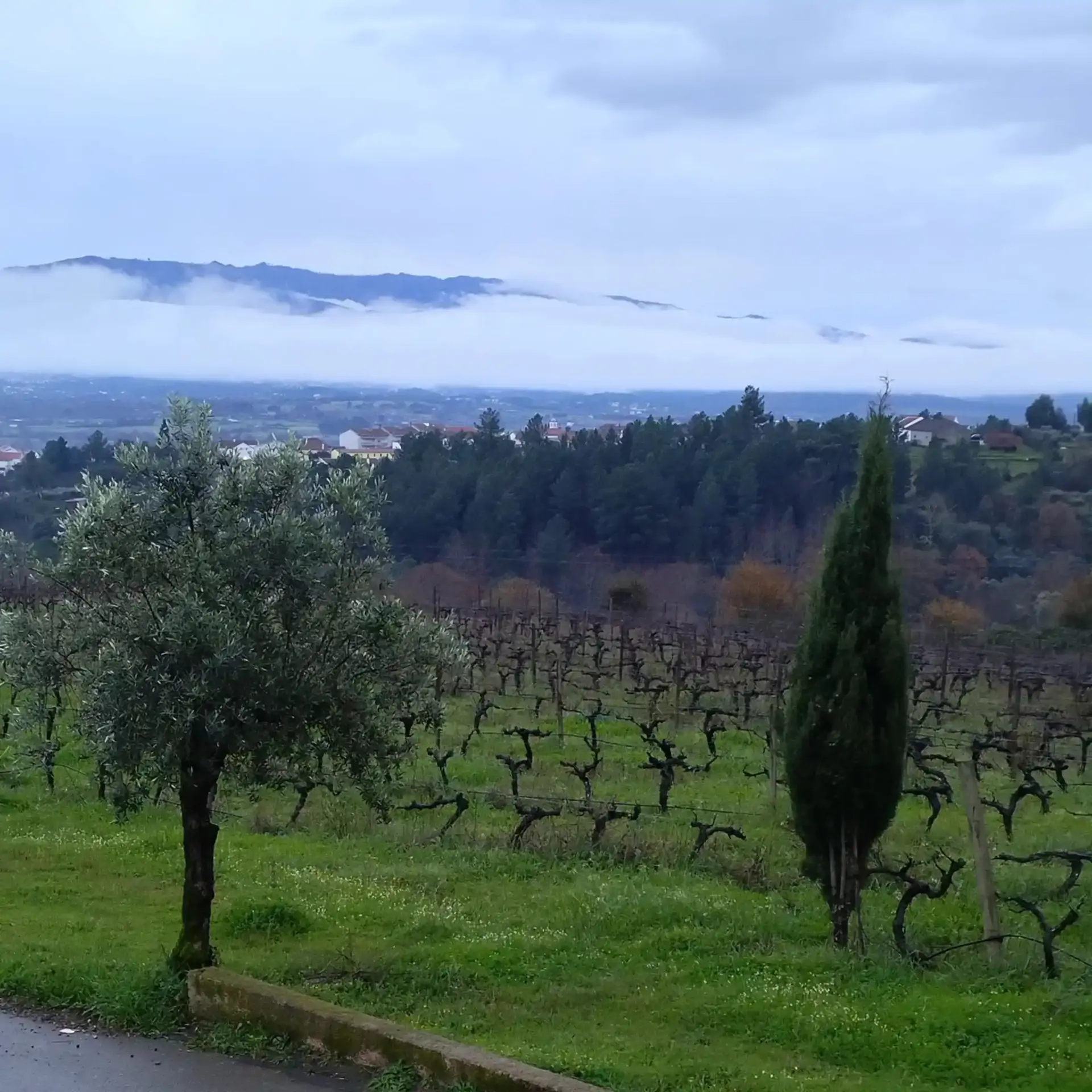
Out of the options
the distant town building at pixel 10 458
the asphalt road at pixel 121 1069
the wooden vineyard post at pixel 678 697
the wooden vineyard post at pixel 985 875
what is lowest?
the wooden vineyard post at pixel 678 697

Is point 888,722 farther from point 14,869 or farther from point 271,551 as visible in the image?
point 14,869

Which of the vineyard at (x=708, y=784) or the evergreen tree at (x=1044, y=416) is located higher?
the evergreen tree at (x=1044, y=416)

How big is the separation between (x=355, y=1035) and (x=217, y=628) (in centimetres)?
241

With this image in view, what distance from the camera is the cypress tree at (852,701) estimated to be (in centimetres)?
980

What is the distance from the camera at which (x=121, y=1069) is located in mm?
7480

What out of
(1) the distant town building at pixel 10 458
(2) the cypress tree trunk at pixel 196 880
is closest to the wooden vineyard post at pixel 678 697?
(2) the cypress tree trunk at pixel 196 880

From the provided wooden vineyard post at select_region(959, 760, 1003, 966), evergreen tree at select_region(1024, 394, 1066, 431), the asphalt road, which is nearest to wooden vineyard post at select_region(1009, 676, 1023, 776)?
wooden vineyard post at select_region(959, 760, 1003, 966)

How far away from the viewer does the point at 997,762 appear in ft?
82.5

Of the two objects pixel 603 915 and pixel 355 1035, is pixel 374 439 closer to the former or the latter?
pixel 603 915

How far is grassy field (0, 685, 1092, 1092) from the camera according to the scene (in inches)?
292

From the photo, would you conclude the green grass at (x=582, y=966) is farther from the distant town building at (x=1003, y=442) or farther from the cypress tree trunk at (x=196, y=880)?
the distant town building at (x=1003, y=442)

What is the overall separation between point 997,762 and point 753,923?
16.3 metres

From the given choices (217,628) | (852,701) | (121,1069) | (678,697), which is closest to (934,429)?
(678,697)

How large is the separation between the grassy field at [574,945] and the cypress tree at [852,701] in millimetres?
788
